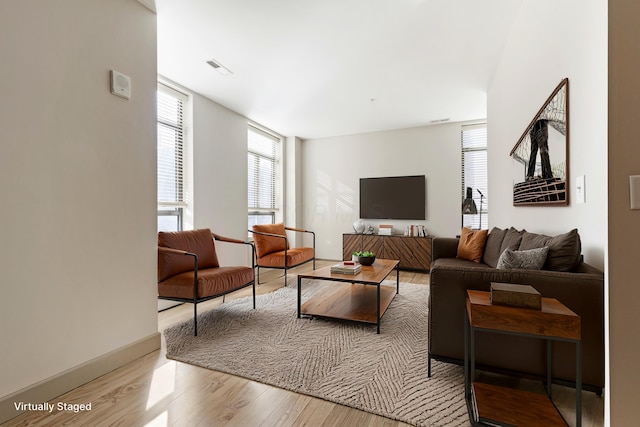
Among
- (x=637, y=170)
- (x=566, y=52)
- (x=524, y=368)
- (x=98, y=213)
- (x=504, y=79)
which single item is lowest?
(x=524, y=368)

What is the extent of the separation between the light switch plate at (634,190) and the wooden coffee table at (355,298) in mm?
1689

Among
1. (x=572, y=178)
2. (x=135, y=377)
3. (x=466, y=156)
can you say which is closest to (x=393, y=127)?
(x=466, y=156)

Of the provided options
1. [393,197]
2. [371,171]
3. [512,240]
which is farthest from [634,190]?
[371,171]

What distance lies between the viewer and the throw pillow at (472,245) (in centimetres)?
316

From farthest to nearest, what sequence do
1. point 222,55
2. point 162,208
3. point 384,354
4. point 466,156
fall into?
point 466,156, point 162,208, point 222,55, point 384,354

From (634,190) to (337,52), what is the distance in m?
2.62

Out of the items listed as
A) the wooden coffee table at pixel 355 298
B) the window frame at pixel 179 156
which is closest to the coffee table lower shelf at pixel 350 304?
the wooden coffee table at pixel 355 298

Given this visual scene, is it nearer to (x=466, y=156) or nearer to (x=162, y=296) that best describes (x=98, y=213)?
(x=162, y=296)

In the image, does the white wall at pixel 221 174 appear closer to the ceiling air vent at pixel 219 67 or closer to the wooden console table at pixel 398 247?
the ceiling air vent at pixel 219 67

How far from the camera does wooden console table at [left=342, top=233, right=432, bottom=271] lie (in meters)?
4.95

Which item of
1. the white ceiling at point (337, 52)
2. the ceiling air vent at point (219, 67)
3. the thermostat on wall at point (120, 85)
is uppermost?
the white ceiling at point (337, 52)

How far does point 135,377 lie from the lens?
1801 mm

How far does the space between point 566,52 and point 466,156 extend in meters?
3.57

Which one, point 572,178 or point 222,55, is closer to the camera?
point 572,178
